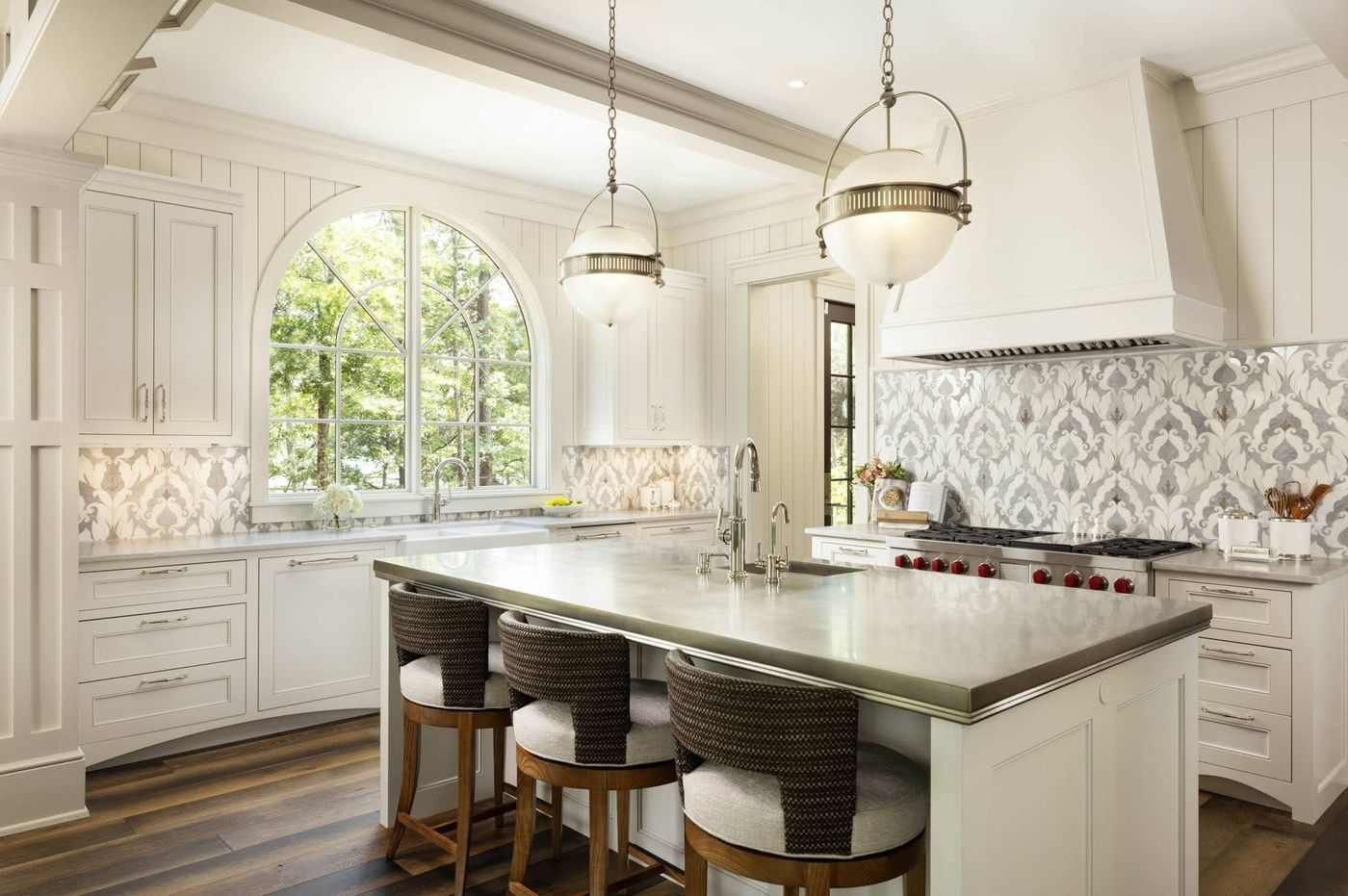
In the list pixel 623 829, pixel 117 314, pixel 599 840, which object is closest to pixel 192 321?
pixel 117 314

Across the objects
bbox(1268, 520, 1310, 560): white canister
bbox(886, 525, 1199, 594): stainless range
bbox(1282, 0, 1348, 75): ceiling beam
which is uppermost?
bbox(1282, 0, 1348, 75): ceiling beam

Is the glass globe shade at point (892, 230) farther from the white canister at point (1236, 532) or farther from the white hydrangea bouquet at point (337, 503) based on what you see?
the white hydrangea bouquet at point (337, 503)

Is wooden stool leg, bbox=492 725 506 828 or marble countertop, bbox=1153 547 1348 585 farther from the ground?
marble countertop, bbox=1153 547 1348 585

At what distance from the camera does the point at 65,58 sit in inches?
101

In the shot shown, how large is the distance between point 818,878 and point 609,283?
1.91 meters

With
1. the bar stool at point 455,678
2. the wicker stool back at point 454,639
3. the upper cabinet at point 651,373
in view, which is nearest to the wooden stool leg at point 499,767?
the bar stool at point 455,678

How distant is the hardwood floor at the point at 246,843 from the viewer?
2.82 meters

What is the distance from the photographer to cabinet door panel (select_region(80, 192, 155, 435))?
410 cm

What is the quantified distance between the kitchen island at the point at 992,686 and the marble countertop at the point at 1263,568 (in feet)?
4.25

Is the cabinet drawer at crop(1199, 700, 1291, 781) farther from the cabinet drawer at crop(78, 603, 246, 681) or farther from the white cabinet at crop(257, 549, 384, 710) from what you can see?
the cabinet drawer at crop(78, 603, 246, 681)

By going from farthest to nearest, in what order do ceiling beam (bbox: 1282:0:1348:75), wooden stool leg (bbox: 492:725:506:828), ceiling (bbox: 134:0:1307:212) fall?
ceiling (bbox: 134:0:1307:212) < wooden stool leg (bbox: 492:725:506:828) < ceiling beam (bbox: 1282:0:1348:75)

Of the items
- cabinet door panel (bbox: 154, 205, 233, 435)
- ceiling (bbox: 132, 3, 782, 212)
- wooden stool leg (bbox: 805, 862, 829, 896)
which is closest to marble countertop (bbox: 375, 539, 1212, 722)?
wooden stool leg (bbox: 805, 862, 829, 896)

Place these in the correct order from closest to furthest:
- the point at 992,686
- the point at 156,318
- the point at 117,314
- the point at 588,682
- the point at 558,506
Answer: the point at 992,686 → the point at 588,682 → the point at 117,314 → the point at 156,318 → the point at 558,506

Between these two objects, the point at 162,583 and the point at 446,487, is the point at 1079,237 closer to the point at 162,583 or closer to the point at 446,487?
the point at 446,487
